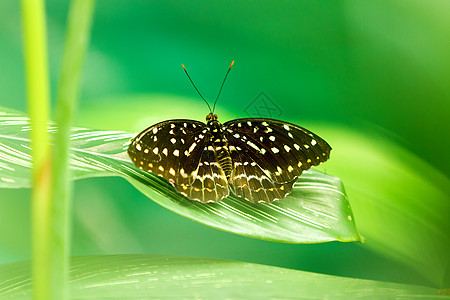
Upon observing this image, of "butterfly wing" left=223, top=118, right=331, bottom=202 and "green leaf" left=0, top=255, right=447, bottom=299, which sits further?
"butterfly wing" left=223, top=118, right=331, bottom=202

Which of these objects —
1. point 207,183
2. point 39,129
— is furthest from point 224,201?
point 39,129

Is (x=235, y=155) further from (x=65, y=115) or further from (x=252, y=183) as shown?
(x=65, y=115)

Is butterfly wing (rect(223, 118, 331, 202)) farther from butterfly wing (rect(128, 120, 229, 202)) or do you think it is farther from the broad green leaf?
the broad green leaf

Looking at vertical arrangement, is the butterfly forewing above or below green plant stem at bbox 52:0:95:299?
above

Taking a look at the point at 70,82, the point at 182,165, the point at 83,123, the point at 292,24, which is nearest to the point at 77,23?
the point at 70,82

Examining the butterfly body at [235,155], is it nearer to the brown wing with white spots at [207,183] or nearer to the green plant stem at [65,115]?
the brown wing with white spots at [207,183]

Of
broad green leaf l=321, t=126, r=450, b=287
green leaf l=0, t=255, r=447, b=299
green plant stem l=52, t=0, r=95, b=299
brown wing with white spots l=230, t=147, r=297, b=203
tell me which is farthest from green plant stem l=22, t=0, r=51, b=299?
broad green leaf l=321, t=126, r=450, b=287

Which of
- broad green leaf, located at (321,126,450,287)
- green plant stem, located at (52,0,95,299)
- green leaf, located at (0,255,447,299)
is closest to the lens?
green plant stem, located at (52,0,95,299)
